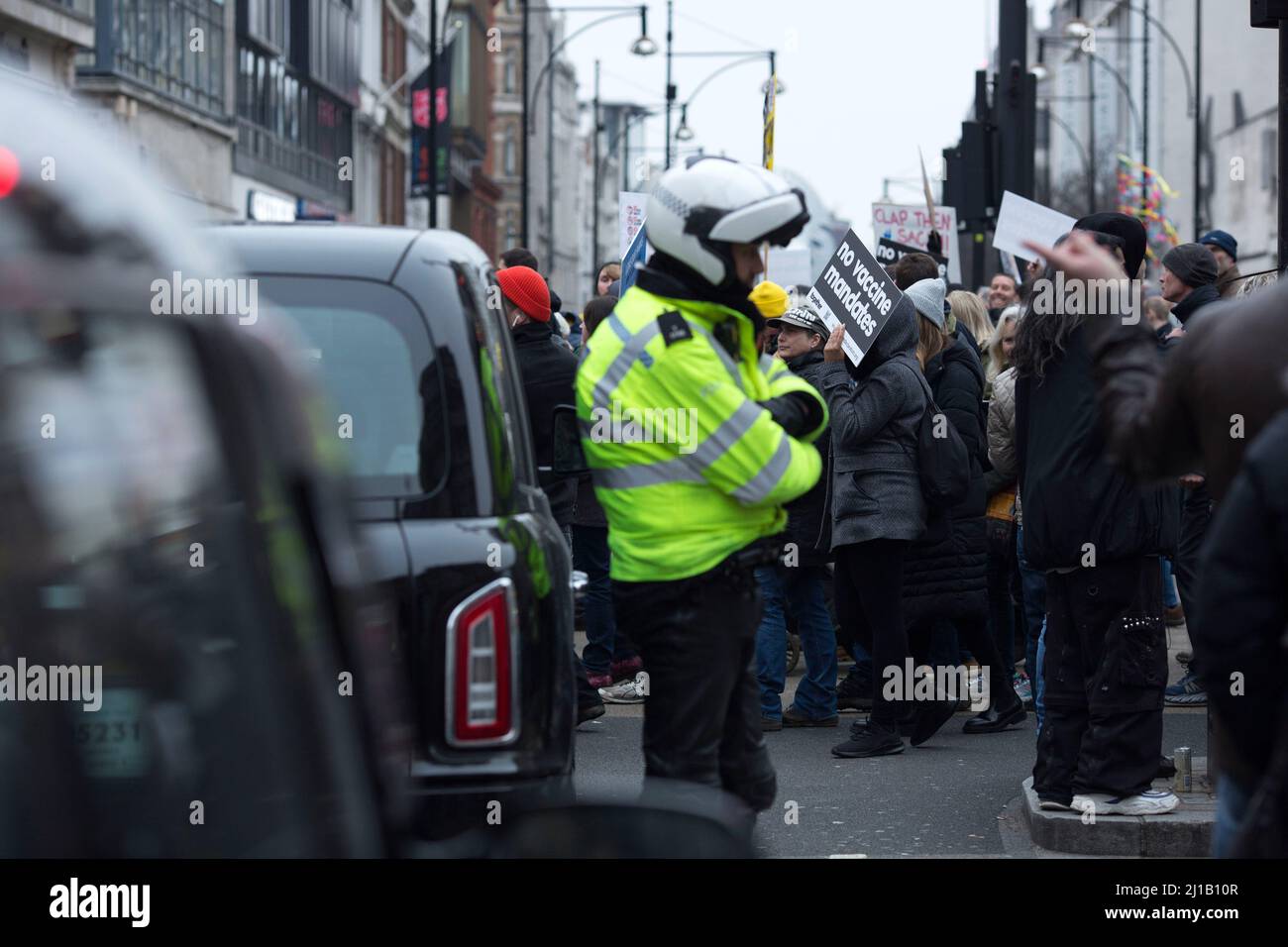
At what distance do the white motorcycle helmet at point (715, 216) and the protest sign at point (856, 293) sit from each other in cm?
294

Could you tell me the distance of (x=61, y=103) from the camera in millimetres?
1688

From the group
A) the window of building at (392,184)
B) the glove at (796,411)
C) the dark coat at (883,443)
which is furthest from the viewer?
the window of building at (392,184)

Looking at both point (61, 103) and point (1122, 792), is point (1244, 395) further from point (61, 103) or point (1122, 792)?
point (1122, 792)

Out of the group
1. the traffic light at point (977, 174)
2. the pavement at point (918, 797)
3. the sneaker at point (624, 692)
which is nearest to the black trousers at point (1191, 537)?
the pavement at point (918, 797)

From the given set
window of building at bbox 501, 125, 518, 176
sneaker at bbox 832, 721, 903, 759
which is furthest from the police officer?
window of building at bbox 501, 125, 518, 176

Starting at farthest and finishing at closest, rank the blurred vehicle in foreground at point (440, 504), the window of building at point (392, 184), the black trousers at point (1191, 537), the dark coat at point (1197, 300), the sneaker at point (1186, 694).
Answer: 1. the window of building at point (392, 184)
2. the sneaker at point (1186, 694)
3. the black trousers at point (1191, 537)
4. the dark coat at point (1197, 300)
5. the blurred vehicle in foreground at point (440, 504)

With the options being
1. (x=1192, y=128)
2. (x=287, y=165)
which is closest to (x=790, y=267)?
(x=287, y=165)

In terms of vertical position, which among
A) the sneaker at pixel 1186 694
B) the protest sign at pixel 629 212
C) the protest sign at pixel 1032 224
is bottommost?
the sneaker at pixel 1186 694

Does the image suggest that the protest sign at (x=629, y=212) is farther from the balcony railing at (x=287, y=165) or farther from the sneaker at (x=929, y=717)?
the balcony railing at (x=287, y=165)

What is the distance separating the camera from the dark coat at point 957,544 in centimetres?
826

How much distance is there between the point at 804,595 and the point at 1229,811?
225 inches

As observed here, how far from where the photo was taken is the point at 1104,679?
603 cm

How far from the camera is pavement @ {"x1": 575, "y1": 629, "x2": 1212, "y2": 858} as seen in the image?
20.1 feet
